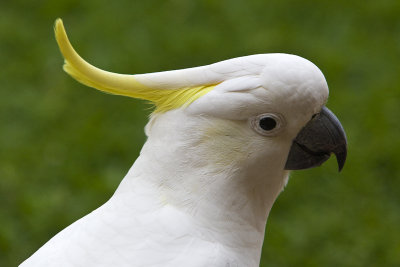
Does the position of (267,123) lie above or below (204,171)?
above

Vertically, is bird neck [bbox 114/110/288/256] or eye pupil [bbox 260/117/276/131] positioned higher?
eye pupil [bbox 260/117/276/131]

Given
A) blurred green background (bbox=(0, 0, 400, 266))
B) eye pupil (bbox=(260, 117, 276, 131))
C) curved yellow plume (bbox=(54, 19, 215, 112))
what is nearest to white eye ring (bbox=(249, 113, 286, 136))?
eye pupil (bbox=(260, 117, 276, 131))

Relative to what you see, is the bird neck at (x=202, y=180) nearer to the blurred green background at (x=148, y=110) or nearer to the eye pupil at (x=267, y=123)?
the eye pupil at (x=267, y=123)

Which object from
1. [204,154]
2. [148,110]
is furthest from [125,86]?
[148,110]

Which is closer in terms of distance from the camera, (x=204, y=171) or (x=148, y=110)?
(x=204, y=171)

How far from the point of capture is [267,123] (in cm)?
189

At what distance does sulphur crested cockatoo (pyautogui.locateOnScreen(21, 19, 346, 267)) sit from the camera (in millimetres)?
1871

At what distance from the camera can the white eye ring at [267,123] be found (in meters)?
1.88

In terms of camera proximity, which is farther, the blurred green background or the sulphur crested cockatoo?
the blurred green background

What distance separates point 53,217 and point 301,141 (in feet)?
6.02

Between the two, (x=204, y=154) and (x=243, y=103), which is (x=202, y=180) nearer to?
(x=204, y=154)

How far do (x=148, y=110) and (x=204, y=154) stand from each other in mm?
1467

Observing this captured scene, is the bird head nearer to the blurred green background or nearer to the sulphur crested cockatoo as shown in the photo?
the sulphur crested cockatoo

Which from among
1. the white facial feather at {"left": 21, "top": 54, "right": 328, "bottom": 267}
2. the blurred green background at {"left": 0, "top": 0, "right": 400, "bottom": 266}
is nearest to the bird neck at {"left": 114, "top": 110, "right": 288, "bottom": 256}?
the white facial feather at {"left": 21, "top": 54, "right": 328, "bottom": 267}
